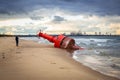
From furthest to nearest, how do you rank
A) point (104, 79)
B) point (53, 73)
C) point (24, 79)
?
1. point (53, 73)
2. point (104, 79)
3. point (24, 79)

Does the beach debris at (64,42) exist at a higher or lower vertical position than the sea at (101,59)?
higher

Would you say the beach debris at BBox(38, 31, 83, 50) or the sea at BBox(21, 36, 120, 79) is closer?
the sea at BBox(21, 36, 120, 79)

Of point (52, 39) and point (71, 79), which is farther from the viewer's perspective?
point (52, 39)

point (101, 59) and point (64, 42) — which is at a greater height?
point (64, 42)

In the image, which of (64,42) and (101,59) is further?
(64,42)

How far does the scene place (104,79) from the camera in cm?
892

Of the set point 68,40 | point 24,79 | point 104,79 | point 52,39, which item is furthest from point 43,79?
point 52,39

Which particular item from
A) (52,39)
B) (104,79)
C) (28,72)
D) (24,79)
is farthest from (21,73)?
(52,39)

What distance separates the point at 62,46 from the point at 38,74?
16743 millimetres

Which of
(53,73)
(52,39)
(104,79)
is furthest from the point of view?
(52,39)

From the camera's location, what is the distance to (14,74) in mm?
9148

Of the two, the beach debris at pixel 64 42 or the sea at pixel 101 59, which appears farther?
the beach debris at pixel 64 42

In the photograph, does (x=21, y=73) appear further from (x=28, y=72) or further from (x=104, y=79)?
(x=104, y=79)

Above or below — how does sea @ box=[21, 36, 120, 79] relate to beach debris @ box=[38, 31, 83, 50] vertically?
below
